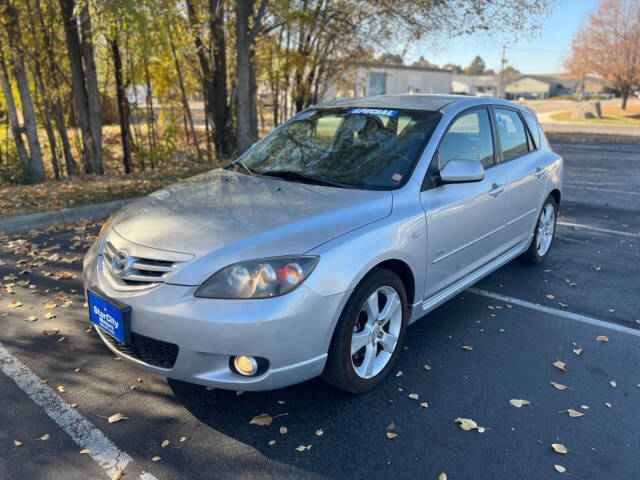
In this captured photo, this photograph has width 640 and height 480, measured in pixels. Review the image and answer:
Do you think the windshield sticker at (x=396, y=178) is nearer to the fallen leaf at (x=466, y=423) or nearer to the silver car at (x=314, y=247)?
the silver car at (x=314, y=247)

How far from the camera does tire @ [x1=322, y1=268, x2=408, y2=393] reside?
2.69 meters

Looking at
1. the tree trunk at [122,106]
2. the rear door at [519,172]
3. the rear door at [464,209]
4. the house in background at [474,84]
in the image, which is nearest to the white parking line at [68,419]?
the rear door at [464,209]

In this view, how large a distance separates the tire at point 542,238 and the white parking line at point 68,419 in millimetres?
4153

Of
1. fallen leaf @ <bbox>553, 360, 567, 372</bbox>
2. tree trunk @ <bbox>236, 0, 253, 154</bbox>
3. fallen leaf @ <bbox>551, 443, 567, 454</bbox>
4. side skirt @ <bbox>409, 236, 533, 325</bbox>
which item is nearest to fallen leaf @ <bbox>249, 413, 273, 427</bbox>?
side skirt @ <bbox>409, 236, 533, 325</bbox>

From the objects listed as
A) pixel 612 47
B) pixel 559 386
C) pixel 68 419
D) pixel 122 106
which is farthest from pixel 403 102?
pixel 612 47

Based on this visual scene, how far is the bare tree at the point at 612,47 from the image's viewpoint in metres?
33.2

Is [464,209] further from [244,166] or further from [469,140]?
[244,166]

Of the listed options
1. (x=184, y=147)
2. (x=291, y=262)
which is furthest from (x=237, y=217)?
(x=184, y=147)

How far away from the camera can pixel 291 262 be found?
2.50m

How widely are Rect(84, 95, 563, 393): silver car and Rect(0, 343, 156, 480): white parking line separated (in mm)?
406

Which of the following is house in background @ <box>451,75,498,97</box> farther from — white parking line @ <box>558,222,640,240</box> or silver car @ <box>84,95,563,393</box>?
silver car @ <box>84,95,563,393</box>

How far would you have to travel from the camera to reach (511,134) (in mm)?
4566

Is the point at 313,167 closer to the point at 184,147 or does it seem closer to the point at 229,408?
the point at 229,408

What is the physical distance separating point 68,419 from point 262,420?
1026mm
